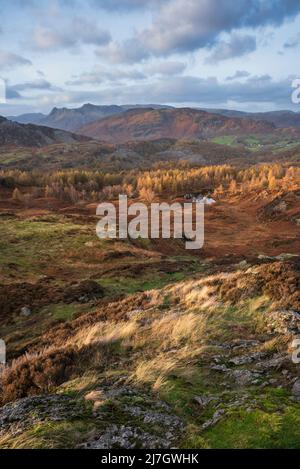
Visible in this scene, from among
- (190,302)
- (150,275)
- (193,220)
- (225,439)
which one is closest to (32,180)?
(193,220)

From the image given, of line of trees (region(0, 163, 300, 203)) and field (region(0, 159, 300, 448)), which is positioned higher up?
line of trees (region(0, 163, 300, 203))

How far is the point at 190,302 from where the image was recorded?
1392 centimetres

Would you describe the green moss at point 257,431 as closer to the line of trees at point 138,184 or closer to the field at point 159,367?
the field at point 159,367

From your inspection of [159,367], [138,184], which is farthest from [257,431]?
[138,184]

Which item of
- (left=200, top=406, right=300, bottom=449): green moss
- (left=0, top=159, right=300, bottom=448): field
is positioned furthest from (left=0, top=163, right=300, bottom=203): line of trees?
(left=200, top=406, right=300, bottom=449): green moss

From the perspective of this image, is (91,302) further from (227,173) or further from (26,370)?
(227,173)

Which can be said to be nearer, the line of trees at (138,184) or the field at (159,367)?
the field at (159,367)

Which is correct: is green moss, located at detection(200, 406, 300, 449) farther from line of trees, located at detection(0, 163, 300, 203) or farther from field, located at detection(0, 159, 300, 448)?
line of trees, located at detection(0, 163, 300, 203)

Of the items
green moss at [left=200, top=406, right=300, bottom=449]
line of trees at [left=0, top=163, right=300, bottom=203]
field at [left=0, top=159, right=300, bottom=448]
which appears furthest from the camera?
line of trees at [left=0, top=163, right=300, bottom=203]

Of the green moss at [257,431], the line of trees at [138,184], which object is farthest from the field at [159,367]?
the line of trees at [138,184]

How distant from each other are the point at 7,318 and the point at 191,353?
13755mm

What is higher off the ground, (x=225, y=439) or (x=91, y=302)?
(x=225, y=439)

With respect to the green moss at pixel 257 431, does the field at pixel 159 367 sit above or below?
below

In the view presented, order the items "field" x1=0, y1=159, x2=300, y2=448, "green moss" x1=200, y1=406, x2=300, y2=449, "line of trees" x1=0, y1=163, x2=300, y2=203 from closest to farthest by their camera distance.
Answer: "green moss" x1=200, y1=406, x2=300, y2=449
"field" x1=0, y1=159, x2=300, y2=448
"line of trees" x1=0, y1=163, x2=300, y2=203
